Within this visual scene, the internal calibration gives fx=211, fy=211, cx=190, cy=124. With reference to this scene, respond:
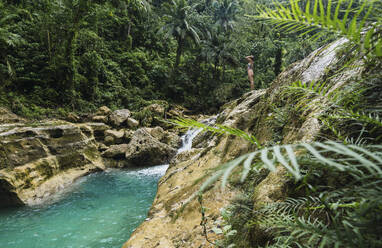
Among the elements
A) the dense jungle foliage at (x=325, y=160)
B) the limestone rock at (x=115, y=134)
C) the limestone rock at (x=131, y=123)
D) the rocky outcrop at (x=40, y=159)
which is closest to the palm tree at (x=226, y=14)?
the limestone rock at (x=131, y=123)

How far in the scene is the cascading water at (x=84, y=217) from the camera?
4207mm

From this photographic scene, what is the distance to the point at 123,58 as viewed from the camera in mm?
22047

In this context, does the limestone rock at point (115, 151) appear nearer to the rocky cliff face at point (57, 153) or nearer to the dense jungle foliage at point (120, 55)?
the rocky cliff face at point (57, 153)

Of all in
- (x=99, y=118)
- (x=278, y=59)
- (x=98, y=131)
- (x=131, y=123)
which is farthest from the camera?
(x=278, y=59)

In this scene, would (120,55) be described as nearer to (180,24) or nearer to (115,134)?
(180,24)

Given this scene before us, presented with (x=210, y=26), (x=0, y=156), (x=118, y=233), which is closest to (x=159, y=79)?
(x=210, y=26)

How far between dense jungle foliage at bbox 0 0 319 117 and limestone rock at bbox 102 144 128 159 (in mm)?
5206

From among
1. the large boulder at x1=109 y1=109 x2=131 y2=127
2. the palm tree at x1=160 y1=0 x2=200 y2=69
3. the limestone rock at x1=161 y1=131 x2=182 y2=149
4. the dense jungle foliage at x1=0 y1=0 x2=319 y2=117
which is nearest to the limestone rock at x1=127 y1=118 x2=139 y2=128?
the large boulder at x1=109 y1=109 x2=131 y2=127

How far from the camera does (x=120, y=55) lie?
22.4 m

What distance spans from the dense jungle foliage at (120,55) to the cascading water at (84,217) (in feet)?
22.3

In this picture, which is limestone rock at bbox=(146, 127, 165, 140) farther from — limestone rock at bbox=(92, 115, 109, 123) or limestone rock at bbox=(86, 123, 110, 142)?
limestone rock at bbox=(92, 115, 109, 123)

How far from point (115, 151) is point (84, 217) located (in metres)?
4.92

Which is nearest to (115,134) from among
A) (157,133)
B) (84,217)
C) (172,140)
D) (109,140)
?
(109,140)

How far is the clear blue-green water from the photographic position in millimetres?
4203
